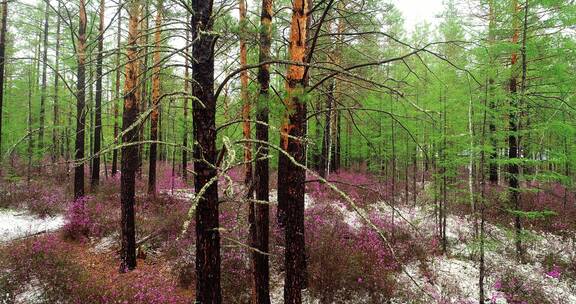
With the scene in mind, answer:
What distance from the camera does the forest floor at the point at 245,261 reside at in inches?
267

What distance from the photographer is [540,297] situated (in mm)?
8211

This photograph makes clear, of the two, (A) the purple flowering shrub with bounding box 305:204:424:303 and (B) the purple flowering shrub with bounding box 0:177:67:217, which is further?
(B) the purple flowering shrub with bounding box 0:177:67:217

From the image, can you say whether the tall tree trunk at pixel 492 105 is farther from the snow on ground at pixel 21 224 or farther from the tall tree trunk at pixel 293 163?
the snow on ground at pixel 21 224

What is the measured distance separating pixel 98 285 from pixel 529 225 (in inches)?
648

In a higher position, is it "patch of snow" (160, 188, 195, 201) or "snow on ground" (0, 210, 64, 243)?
"patch of snow" (160, 188, 195, 201)

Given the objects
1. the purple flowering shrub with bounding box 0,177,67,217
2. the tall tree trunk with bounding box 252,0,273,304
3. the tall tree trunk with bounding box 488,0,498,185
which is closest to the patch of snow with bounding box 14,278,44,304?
the tall tree trunk with bounding box 252,0,273,304

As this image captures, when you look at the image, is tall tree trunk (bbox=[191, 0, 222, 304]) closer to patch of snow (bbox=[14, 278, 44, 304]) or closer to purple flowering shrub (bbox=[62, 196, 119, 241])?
patch of snow (bbox=[14, 278, 44, 304])

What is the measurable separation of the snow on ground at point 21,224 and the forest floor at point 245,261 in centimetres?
3

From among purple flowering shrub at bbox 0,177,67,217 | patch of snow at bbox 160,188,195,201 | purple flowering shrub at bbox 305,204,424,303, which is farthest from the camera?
patch of snow at bbox 160,188,195,201

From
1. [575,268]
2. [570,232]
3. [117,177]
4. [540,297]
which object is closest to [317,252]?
[540,297]

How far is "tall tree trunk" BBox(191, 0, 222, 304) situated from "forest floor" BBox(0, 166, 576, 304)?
6.34 ft

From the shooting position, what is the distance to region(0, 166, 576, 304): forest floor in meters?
6.79

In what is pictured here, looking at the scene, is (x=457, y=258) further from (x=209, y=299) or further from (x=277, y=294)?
(x=209, y=299)

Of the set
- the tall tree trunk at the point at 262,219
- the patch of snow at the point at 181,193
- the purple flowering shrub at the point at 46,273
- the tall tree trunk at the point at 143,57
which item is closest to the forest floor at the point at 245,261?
the purple flowering shrub at the point at 46,273
